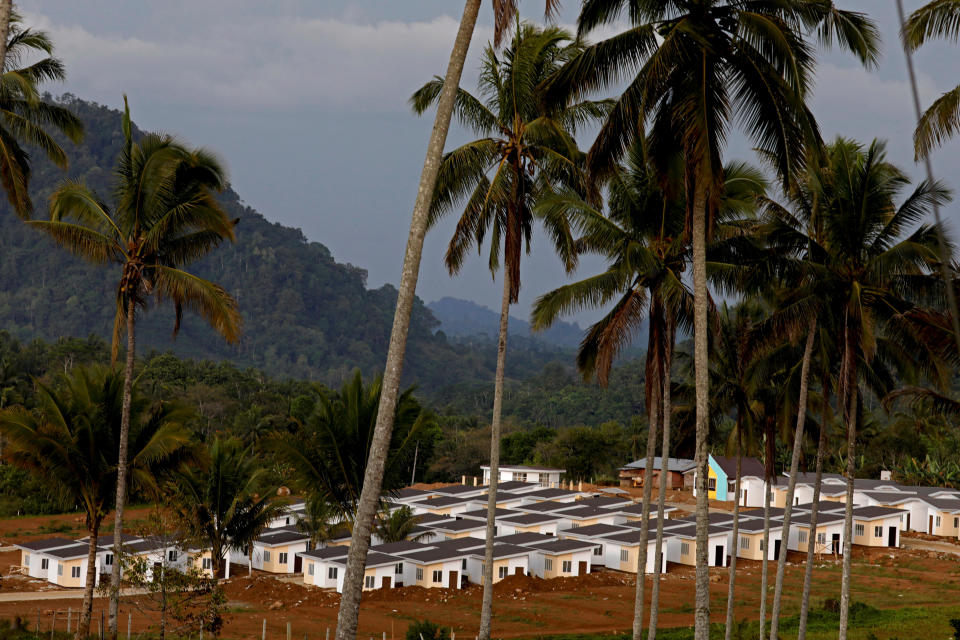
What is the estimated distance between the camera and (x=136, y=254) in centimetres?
1828

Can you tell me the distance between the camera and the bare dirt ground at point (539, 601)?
31094mm

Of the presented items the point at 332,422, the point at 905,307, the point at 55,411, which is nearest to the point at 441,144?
the point at 332,422

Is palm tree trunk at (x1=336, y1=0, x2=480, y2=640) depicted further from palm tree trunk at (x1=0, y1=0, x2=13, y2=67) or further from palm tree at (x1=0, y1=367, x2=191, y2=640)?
palm tree at (x1=0, y1=367, x2=191, y2=640)

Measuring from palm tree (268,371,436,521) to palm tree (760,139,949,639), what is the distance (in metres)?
8.63

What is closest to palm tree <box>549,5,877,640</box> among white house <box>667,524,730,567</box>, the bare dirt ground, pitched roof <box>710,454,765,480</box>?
the bare dirt ground

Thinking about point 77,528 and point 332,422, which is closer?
point 332,422

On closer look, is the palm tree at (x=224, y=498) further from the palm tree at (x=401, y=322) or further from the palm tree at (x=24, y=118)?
the palm tree at (x=401, y=322)

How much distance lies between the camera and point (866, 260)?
18.5 meters

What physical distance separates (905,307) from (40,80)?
18308mm

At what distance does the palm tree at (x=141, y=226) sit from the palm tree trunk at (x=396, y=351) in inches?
306

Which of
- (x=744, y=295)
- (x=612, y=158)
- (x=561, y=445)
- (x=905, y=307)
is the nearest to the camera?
(x=612, y=158)

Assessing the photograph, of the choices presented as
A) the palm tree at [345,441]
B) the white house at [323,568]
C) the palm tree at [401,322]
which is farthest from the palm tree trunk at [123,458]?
the white house at [323,568]

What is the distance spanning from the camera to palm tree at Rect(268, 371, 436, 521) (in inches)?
762

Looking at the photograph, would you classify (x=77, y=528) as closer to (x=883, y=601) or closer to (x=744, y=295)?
(x=883, y=601)
